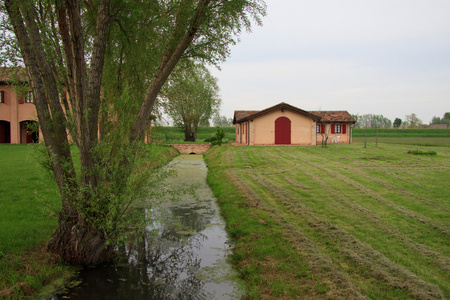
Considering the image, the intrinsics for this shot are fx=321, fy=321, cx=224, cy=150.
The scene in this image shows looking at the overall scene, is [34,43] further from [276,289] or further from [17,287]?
[276,289]

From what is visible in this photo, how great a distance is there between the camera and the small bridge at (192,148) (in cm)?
3259

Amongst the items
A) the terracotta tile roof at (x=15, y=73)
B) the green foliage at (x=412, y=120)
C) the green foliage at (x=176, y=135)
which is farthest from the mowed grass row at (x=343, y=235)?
the green foliage at (x=412, y=120)

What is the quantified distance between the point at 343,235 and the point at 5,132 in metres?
32.9

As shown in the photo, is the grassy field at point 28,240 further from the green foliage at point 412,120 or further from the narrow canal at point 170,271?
the green foliage at point 412,120

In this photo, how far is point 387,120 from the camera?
378ft

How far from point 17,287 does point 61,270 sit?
2.67 ft

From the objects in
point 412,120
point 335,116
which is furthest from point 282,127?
point 412,120

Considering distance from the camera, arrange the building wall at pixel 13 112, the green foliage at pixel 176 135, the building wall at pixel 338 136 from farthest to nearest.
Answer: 1. the building wall at pixel 338 136
2. the building wall at pixel 13 112
3. the green foliage at pixel 176 135

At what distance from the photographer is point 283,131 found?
30516 mm

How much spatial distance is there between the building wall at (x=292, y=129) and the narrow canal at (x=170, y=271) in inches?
905

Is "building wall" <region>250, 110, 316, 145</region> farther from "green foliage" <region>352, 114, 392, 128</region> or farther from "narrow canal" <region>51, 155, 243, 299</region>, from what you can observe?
"green foliage" <region>352, 114, 392, 128</region>

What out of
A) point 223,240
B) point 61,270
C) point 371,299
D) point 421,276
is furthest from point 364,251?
point 61,270

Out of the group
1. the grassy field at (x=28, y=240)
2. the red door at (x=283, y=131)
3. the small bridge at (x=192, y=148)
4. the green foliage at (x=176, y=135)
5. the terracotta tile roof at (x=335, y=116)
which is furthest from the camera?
the terracotta tile roof at (x=335, y=116)

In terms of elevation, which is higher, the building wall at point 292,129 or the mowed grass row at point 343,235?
the building wall at point 292,129
